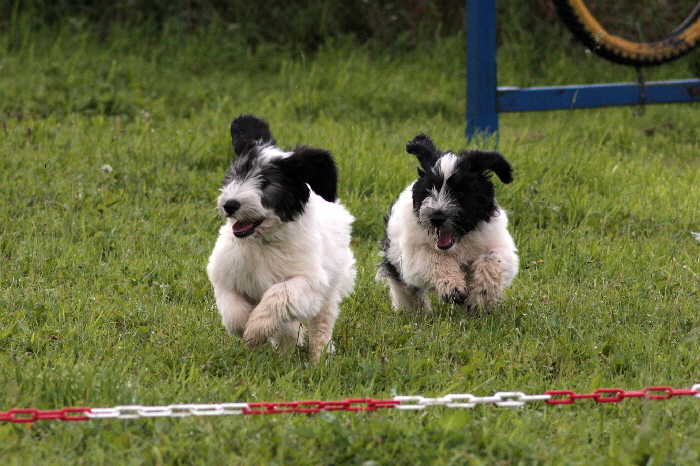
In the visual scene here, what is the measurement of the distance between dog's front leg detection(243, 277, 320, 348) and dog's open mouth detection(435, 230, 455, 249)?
1.23m

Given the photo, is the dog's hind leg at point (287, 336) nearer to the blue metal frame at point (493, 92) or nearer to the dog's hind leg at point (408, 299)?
the dog's hind leg at point (408, 299)

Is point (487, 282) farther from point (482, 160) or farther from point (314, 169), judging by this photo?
point (314, 169)

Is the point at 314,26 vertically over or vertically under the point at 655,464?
Answer: over

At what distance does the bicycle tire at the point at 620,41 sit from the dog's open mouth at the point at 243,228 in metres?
4.71

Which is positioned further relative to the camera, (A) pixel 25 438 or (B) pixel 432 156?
(B) pixel 432 156

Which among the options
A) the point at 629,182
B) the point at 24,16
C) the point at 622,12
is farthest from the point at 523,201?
the point at 24,16

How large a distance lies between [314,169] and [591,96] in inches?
188

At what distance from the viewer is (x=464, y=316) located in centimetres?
542

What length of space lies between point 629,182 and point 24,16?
748cm

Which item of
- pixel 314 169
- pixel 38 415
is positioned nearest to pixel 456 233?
pixel 314 169

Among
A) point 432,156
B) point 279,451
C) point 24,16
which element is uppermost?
point 24,16

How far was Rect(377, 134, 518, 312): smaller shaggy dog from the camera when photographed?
17.6 ft

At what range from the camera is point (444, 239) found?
546cm

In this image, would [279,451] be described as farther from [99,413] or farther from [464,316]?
[464,316]
